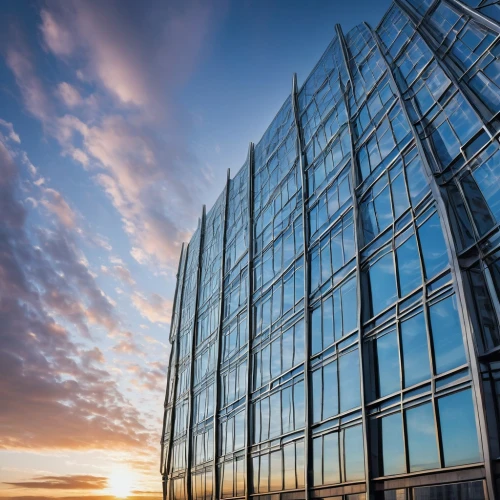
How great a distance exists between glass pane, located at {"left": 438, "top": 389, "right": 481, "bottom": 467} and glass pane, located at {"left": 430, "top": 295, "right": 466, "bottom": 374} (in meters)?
0.97

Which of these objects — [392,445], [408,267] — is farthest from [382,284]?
[392,445]

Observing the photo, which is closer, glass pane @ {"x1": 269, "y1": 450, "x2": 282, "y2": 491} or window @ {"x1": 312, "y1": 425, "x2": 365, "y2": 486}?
window @ {"x1": 312, "y1": 425, "x2": 365, "y2": 486}

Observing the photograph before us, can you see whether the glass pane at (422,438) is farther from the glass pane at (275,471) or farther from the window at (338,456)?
the glass pane at (275,471)

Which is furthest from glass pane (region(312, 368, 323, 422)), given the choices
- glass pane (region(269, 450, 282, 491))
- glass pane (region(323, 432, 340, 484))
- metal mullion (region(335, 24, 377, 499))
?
glass pane (region(269, 450, 282, 491))

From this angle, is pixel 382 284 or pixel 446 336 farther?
pixel 382 284

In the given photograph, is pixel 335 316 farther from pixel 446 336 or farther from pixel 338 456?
pixel 446 336

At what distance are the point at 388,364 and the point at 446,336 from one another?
3.09 meters

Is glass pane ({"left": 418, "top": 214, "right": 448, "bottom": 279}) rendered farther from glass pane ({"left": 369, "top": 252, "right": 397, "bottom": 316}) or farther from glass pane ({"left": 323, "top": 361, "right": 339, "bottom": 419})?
glass pane ({"left": 323, "top": 361, "right": 339, "bottom": 419})

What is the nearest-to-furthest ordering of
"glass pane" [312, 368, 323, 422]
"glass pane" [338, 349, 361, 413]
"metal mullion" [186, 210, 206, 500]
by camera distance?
1. "glass pane" [338, 349, 361, 413]
2. "glass pane" [312, 368, 323, 422]
3. "metal mullion" [186, 210, 206, 500]

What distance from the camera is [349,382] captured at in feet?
61.3

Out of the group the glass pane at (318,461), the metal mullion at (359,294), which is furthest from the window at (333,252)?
the glass pane at (318,461)

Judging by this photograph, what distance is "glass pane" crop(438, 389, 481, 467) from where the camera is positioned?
41.0ft

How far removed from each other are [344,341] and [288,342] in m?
5.79

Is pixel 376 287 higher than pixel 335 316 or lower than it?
higher
